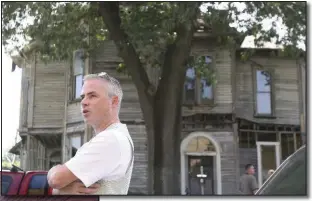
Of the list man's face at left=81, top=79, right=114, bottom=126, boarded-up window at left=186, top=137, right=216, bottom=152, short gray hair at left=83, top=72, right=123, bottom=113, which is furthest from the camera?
boarded-up window at left=186, top=137, right=216, bottom=152

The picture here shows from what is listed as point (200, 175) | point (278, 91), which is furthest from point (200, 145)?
point (278, 91)

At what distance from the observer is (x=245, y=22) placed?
3.21 m

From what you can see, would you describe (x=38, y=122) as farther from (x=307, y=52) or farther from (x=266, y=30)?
(x=307, y=52)

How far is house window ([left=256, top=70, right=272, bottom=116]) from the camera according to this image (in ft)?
10.3

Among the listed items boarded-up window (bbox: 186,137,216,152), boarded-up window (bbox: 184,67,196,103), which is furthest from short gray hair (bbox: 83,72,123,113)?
boarded-up window (bbox: 186,137,216,152)

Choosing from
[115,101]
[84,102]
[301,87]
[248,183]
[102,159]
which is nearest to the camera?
[102,159]

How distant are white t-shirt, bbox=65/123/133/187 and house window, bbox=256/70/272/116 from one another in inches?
46.8

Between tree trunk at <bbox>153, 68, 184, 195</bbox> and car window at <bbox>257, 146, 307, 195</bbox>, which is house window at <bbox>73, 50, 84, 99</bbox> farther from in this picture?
car window at <bbox>257, 146, 307, 195</bbox>

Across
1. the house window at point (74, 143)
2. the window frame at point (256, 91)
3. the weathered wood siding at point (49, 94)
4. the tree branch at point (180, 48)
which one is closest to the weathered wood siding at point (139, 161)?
the house window at point (74, 143)

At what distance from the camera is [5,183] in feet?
9.99

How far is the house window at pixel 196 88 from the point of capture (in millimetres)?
3127

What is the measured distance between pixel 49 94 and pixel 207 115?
112 centimetres

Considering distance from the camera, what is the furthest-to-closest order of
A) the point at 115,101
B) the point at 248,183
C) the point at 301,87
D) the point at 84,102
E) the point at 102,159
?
the point at 301,87, the point at 248,183, the point at 84,102, the point at 115,101, the point at 102,159

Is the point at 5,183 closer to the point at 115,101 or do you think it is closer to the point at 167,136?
Answer: the point at 115,101
